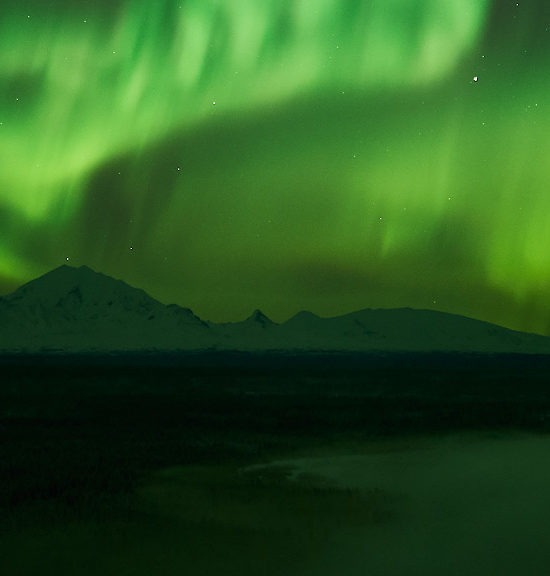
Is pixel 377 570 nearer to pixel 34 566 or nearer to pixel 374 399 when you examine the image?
pixel 34 566

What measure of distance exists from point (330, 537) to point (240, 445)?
17685 millimetres

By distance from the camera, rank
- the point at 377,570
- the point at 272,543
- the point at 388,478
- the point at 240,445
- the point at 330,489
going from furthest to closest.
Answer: the point at 240,445, the point at 388,478, the point at 330,489, the point at 272,543, the point at 377,570

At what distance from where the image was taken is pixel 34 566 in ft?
45.5

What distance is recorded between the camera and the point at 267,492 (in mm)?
21203

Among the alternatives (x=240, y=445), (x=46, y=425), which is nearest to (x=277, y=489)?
(x=240, y=445)

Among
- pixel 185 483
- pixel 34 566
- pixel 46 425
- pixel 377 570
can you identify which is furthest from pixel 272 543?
pixel 46 425

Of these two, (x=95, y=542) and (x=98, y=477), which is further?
(x=98, y=477)

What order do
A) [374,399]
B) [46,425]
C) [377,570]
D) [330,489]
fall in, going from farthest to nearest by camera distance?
1. [374,399]
2. [46,425]
3. [330,489]
4. [377,570]

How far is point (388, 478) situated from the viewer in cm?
2316

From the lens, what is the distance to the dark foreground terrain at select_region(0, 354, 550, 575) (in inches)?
551

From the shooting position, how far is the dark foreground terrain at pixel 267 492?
13992mm

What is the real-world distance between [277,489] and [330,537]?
630 cm

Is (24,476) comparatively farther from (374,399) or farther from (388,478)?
(374,399)

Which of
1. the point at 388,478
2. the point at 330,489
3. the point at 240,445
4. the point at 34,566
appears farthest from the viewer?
the point at 240,445
